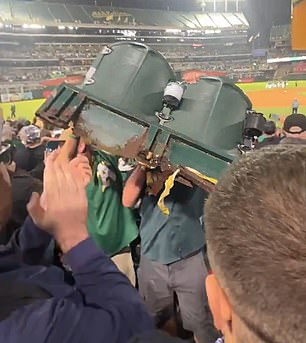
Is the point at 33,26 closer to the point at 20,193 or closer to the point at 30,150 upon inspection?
the point at 30,150

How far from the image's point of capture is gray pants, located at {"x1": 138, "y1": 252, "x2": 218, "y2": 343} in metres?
2.02

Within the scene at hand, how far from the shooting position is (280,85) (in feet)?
19.0

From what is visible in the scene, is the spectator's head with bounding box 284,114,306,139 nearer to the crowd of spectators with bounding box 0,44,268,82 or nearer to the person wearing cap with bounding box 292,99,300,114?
the crowd of spectators with bounding box 0,44,268,82

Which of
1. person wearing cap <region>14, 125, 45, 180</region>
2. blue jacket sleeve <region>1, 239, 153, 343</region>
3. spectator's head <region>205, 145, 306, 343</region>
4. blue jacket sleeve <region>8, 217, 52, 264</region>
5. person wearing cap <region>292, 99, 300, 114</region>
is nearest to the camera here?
spectator's head <region>205, 145, 306, 343</region>

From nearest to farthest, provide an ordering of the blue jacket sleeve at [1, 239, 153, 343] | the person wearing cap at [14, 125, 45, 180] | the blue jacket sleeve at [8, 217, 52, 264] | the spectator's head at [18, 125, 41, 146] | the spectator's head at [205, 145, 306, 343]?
the spectator's head at [205, 145, 306, 343] < the blue jacket sleeve at [1, 239, 153, 343] < the blue jacket sleeve at [8, 217, 52, 264] < the person wearing cap at [14, 125, 45, 180] < the spectator's head at [18, 125, 41, 146]

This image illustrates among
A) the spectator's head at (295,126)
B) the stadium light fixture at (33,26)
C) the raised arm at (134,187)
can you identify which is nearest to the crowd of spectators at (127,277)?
the raised arm at (134,187)

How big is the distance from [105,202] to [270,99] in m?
3.77

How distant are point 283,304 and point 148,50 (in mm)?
1596

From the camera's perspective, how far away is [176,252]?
6.56 ft

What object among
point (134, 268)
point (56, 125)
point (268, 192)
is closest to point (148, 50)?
point (56, 125)

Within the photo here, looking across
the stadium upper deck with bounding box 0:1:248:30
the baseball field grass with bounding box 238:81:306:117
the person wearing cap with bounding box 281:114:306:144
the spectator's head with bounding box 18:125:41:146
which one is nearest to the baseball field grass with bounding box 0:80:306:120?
the baseball field grass with bounding box 238:81:306:117

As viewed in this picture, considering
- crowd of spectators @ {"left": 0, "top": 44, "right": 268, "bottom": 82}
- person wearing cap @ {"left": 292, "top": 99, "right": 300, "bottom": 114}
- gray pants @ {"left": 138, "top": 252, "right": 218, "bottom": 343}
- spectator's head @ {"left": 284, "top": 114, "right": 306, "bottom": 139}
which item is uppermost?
crowd of spectators @ {"left": 0, "top": 44, "right": 268, "bottom": 82}

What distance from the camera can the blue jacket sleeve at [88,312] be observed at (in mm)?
799

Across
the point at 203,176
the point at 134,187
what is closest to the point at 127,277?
the point at 203,176
